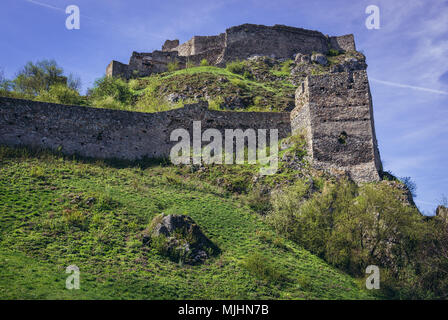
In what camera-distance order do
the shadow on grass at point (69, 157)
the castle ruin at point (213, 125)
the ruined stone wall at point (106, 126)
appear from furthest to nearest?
the castle ruin at point (213, 125) → the ruined stone wall at point (106, 126) → the shadow on grass at point (69, 157)

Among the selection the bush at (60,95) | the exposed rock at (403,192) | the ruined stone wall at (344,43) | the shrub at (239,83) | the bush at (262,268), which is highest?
the ruined stone wall at (344,43)

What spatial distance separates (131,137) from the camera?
25.6 meters

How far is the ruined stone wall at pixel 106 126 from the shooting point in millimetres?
22719

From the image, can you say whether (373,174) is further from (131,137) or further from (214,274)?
(131,137)

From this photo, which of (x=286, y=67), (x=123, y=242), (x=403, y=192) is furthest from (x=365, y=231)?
(x=286, y=67)

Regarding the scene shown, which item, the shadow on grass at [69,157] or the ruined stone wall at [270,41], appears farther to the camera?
the ruined stone wall at [270,41]

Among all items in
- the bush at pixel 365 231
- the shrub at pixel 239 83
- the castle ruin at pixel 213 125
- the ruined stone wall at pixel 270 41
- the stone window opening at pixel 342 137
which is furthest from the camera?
the ruined stone wall at pixel 270 41

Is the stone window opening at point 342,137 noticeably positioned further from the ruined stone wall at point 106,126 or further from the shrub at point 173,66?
the shrub at point 173,66

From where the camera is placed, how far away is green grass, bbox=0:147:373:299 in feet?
44.1

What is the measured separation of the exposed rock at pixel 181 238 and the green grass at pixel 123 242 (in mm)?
449

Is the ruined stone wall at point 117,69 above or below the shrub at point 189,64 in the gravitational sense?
below

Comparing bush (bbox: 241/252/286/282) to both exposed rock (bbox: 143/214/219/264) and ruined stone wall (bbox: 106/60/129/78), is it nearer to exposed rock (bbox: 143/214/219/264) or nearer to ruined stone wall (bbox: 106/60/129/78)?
exposed rock (bbox: 143/214/219/264)

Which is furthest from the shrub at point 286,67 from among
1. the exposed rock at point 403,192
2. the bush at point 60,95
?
the bush at point 60,95
